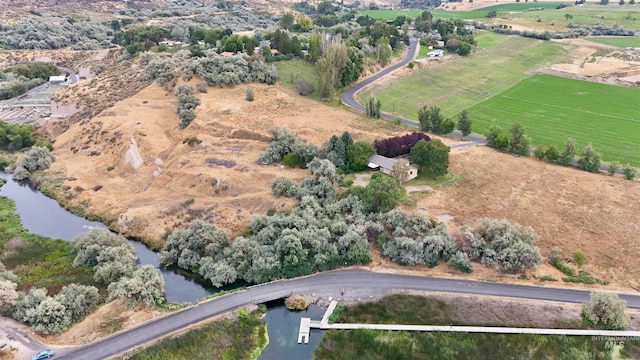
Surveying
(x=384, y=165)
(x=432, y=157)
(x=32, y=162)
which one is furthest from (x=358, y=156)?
(x=32, y=162)

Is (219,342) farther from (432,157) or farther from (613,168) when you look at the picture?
(613,168)

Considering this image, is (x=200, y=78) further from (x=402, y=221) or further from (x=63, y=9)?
(x=63, y=9)

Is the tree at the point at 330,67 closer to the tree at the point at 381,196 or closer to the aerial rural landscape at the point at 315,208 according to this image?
Answer: the aerial rural landscape at the point at 315,208

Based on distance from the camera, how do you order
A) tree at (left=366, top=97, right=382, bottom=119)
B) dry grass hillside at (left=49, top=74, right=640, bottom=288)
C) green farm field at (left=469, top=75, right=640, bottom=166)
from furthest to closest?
tree at (left=366, top=97, right=382, bottom=119) → green farm field at (left=469, top=75, right=640, bottom=166) → dry grass hillside at (left=49, top=74, right=640, bottom=288)

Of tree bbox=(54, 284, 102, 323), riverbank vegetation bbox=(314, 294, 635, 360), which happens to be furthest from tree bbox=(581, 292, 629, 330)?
tree bbox=(54, 284, 102, 323)

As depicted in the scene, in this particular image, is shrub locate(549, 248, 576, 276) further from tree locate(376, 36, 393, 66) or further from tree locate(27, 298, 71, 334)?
tree locate(376, 36, 393, 66)

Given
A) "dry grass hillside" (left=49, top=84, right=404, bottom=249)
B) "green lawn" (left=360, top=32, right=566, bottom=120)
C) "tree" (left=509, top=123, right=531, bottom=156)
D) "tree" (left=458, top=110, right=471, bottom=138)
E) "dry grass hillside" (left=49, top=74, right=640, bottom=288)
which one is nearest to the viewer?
"dry grass hillside" (left=49, top=74, right=640, bottom=288)
